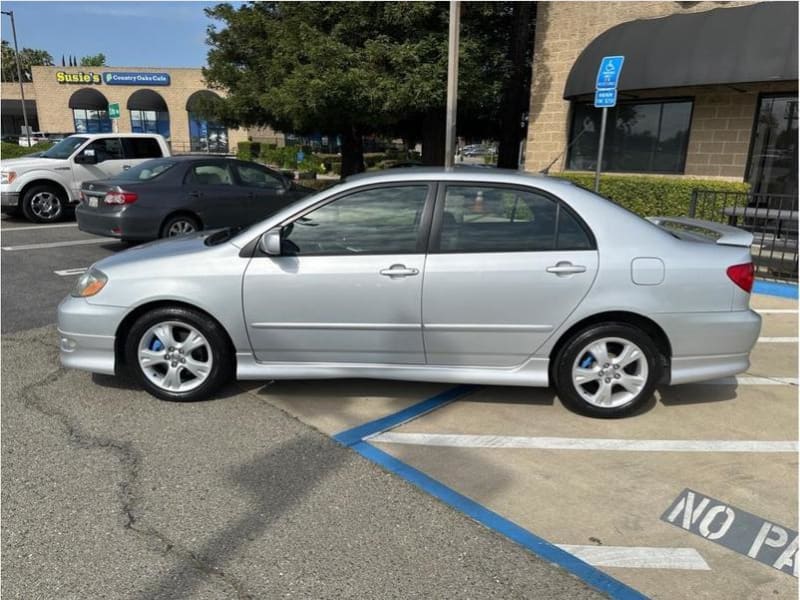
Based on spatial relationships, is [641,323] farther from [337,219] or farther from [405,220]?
[337,219]

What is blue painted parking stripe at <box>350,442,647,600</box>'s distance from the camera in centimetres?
253

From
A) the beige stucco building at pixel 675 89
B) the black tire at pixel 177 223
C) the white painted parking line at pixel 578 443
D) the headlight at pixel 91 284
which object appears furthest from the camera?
the beige stucco building at pixel 675 89

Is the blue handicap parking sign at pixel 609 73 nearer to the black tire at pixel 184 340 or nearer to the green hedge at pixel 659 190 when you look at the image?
the green hedge at pixel 659 190

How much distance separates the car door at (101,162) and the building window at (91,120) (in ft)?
141

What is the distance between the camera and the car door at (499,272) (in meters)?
3.85

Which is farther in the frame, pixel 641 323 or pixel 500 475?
pixel 641 323

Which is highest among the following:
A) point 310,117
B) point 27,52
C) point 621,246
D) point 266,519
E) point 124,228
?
point 27,52

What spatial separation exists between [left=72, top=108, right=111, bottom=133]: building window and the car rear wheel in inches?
1885

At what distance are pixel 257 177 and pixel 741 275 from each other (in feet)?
25.0

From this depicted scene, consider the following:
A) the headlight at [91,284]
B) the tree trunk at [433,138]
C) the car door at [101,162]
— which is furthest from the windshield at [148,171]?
the tree trunk at [433,138]

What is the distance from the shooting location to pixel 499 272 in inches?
151

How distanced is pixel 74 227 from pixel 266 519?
1106 centimetres

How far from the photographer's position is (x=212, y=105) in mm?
17062

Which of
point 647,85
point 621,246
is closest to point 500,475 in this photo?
point 621,246
